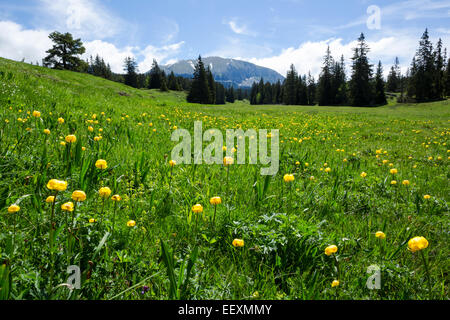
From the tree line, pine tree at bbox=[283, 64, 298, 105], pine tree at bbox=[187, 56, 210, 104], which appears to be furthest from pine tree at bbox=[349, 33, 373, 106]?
pine tree at bbox=[187, 56, 210, 104]

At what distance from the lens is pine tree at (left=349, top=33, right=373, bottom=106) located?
5181 centimetres

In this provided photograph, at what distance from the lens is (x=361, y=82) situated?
5172 centimetres

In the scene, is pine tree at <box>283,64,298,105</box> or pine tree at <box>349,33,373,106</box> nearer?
pine tree at <box>349,33,373,106</box>

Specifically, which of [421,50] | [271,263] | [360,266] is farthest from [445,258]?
[421,50]

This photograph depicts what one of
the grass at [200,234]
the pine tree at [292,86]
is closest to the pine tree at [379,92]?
the pine tree at [292,86]

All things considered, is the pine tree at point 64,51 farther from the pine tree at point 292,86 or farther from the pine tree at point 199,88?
the pine tree at point 292,86

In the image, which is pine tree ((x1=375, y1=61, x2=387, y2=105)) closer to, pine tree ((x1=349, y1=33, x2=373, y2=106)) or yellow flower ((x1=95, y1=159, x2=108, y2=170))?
pine tree ((x1=349, y1=33, x2=373, y2=106))

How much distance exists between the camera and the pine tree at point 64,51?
48.1 meters

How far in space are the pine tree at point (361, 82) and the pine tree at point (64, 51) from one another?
59.9m

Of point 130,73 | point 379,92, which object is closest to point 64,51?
point 130,73

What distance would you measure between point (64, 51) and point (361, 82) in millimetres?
64148

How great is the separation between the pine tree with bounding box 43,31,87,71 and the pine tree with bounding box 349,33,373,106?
59880mm
